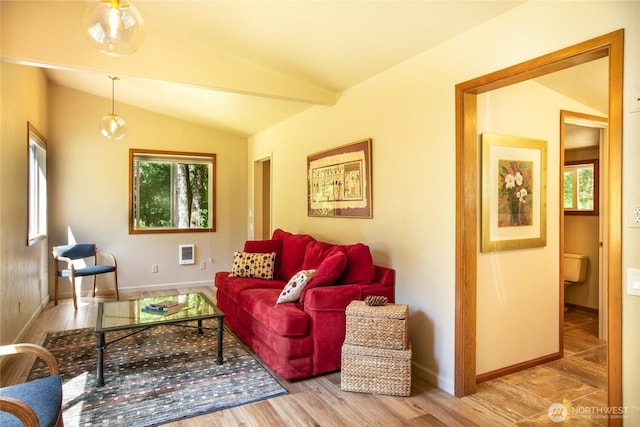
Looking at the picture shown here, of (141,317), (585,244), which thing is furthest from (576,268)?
(141,317)

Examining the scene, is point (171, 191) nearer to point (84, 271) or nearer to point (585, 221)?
point (84, 271)

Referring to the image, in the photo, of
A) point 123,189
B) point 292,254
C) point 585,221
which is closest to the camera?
point 292,254

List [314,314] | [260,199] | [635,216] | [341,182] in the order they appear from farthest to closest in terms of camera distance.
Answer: [260,199] → [341,182] → [314,314] → [635,216]

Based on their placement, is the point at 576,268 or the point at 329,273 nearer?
the point at 329,273

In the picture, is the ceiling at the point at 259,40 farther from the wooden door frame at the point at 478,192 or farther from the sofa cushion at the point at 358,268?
the sofa cushion at the point at 358,268

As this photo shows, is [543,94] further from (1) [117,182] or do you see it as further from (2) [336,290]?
(1) [117,182]

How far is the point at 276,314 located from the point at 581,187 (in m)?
4.26

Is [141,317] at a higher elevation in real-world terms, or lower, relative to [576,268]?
lower

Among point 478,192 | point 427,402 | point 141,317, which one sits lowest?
point 427,402

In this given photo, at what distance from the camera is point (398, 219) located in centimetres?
328

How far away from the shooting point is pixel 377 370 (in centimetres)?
268

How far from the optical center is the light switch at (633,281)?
1.76 meters

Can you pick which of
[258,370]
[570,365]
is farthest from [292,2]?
[570,365]

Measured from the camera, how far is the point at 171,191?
6.38 metres
